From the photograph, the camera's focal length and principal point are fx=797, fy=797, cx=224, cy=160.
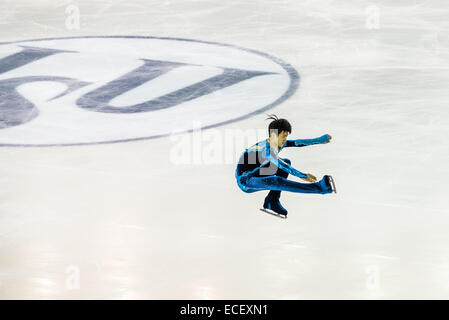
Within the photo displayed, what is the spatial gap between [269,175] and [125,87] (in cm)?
330

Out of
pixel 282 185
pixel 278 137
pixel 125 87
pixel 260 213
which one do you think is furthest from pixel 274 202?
pixel 125 87

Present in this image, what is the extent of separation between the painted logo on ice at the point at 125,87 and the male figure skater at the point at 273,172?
1607 mm

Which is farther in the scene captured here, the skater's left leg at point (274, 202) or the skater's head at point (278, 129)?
the skater's left leg at point (274, 202)

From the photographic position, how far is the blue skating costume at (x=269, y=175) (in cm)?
407

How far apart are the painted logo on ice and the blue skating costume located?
1.59 m

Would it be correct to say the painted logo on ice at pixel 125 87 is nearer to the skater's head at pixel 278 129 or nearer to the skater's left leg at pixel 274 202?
the skater's left leg at pixel 274 202

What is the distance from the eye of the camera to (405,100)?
6438 mm

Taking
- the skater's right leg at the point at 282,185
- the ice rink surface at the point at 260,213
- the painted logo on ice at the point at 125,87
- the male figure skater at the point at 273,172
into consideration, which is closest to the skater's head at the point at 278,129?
the male figure skater at the point at 273,172

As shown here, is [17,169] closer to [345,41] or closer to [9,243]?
[9,243]

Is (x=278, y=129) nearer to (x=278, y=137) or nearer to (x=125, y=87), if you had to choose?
(x=278, y=137)

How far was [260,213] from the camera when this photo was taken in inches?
171

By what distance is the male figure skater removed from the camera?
400 cm

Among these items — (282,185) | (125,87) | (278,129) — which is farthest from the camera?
(125,87)

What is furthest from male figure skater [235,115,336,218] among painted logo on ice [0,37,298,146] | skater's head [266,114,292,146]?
painted logo on ice [0,37,298,146]
